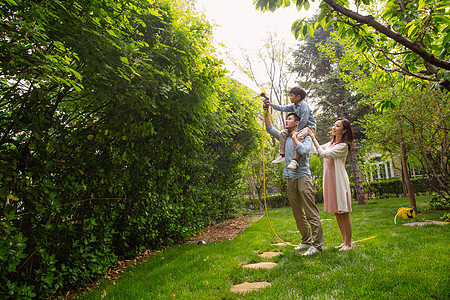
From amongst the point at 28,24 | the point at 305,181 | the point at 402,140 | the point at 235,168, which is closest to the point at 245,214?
the point at 235,168

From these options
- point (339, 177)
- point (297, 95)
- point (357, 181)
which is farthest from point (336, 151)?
point (357, 181)

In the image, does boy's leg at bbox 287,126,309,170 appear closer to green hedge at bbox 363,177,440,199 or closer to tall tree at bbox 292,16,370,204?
tall tree at bbox 292,16,370,204

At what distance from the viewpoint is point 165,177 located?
441cm

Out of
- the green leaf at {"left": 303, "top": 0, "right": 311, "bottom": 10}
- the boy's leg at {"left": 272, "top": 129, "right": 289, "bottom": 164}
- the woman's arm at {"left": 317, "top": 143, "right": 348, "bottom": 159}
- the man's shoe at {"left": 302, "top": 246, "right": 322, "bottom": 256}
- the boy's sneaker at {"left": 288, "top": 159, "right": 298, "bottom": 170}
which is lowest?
the man's shoe at {"left": 302, "top": 246, "right": 322, "bottom": 256}

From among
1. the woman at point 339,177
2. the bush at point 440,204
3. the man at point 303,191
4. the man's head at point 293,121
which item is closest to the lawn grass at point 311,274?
the man at point 303,191

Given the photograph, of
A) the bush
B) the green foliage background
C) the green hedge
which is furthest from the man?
the green hedge

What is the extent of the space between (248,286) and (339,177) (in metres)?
1.83

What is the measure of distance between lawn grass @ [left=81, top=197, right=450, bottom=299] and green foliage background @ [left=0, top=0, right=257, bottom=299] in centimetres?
58

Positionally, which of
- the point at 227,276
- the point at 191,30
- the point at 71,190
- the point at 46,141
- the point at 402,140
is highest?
the point at 191,30

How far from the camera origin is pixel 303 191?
3416mm

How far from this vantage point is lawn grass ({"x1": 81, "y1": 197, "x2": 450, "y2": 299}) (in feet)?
6.98

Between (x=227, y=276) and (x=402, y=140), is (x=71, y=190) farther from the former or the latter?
(x=402, y=140)

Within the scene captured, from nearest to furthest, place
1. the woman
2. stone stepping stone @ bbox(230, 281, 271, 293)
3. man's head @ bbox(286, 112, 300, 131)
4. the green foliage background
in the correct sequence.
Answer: the green foliage background
stone stepping stone @ bbox(230, 281, 271, 293)
the woman
man's head @ bbox(286, 112, 300, 131)

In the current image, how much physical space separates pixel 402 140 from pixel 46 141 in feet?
24.5
